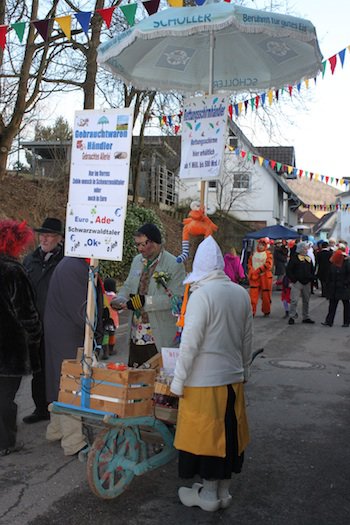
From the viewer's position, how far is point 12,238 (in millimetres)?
4867

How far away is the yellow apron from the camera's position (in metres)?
3.67

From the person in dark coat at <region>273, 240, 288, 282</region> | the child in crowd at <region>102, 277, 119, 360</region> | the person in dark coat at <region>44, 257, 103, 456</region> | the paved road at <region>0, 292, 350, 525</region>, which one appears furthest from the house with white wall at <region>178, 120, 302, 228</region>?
the person in dark coat at <region>44, 257, 103, 456</region>

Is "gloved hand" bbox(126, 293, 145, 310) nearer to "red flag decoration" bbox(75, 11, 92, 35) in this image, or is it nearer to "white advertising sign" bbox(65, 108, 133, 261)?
"white advertising sign" bbox(65, 108, 133, 261)

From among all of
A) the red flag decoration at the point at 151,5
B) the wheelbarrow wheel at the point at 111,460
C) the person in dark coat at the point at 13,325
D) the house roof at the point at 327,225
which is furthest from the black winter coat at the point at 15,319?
the house roof at the point at 327,225

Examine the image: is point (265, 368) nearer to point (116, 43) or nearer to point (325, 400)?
point (325, 400)

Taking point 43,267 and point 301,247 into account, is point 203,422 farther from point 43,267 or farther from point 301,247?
point 301,247

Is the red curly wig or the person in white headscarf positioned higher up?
the red curly wig

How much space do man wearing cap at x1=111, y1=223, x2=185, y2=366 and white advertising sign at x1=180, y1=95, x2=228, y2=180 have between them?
0.68 m

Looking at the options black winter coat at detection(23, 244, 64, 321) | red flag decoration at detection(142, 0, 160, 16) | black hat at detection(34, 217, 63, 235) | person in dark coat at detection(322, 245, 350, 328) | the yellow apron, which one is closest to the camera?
the yellow apron

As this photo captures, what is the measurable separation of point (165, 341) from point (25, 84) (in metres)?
11.7

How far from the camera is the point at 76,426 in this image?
4.75 meters

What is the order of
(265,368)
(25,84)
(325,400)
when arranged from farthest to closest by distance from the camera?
(25,84), (265,368), (325,400)

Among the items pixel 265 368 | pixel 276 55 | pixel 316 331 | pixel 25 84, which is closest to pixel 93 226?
pixel 276 55

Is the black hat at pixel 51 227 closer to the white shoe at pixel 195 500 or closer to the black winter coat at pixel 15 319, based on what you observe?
the black winter coat at pixel 15 319
